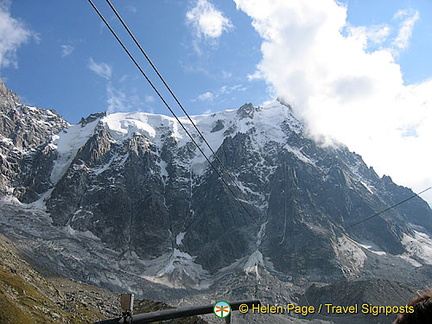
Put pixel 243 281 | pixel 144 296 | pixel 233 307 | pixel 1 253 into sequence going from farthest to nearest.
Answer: pixel 243 281
pixel 144 296
pixel 1 253
pixel 233 307

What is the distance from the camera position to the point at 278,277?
197125 millimetres

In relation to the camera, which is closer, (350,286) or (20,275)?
(20,275)

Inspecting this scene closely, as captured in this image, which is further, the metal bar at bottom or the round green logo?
the round green logo

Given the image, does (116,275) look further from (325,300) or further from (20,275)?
(325,300)

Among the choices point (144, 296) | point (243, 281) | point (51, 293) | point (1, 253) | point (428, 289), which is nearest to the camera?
point (428, 289)

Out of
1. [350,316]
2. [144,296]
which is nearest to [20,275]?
[144,296]

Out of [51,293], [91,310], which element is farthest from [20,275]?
[91,310]

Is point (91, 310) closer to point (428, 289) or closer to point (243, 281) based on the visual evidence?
point (243, 281)

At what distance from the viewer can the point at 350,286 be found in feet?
487

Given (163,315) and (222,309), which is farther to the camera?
(222,309)

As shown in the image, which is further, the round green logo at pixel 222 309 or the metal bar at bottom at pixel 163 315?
the round green logo at pixel 222 309

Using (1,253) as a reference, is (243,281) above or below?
below

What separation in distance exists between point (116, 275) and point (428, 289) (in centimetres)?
20030

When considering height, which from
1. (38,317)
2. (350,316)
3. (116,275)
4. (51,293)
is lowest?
(350,316)
